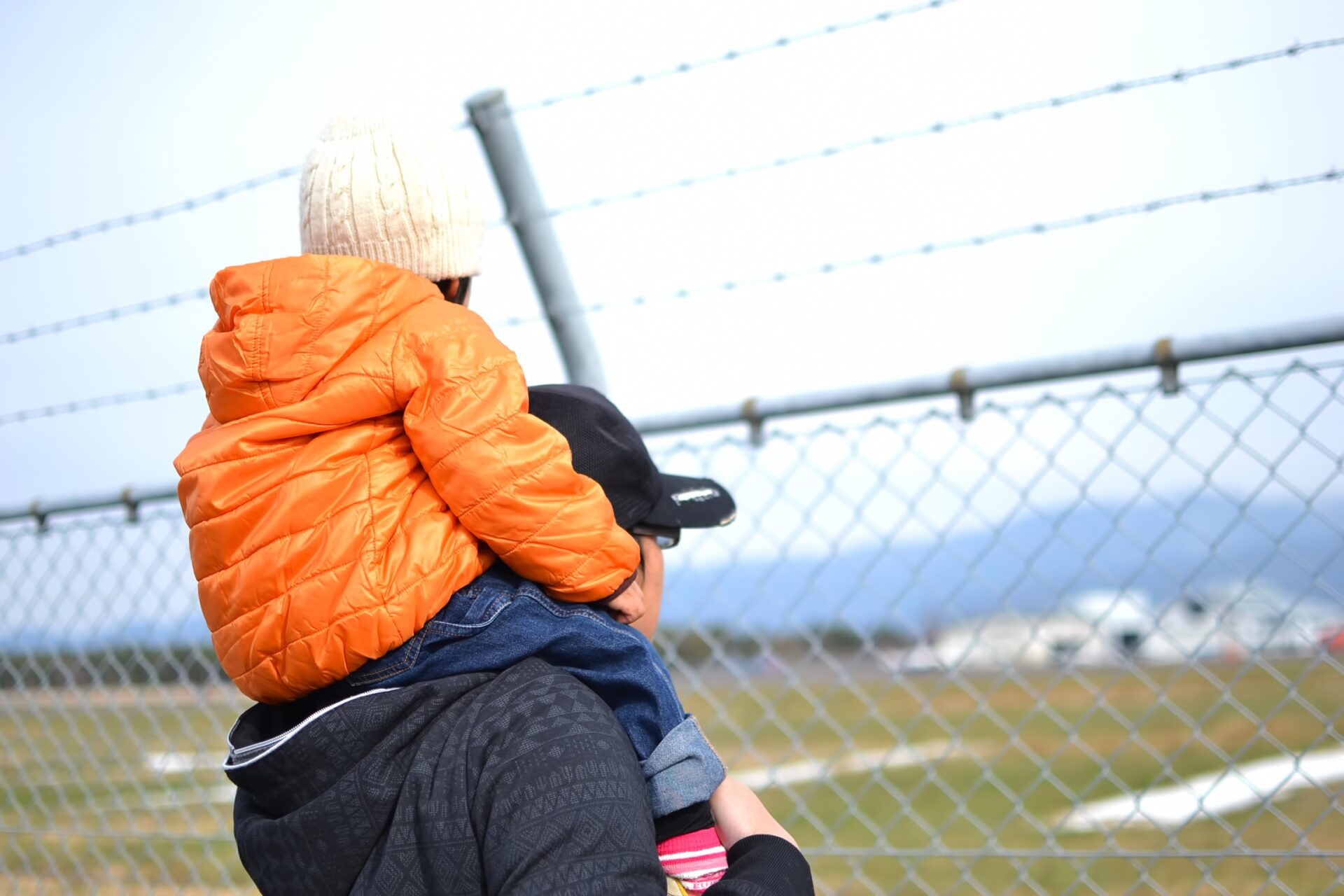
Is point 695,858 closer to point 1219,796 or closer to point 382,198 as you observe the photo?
point 382,198

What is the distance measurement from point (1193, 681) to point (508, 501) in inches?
1334

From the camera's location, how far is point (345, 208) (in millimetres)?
1059

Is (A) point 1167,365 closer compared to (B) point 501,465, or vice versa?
(B) point 501,465

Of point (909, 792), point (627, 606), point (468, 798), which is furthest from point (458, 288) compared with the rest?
point (909, 792)

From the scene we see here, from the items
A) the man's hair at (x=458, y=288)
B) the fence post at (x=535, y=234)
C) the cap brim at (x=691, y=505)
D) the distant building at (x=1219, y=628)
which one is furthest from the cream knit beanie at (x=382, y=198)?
the distant building at (x=1219, y=628)

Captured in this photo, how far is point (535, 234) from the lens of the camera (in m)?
1.83

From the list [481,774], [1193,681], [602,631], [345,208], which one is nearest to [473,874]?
[481,774]

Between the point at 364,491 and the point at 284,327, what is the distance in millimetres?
160

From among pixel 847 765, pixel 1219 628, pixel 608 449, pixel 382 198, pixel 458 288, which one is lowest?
pixel 847 765

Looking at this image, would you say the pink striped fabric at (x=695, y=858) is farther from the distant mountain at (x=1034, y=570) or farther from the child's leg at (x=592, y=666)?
the distant mountain at (x=1034, y=570)

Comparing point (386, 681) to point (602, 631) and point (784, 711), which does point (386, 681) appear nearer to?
point (602, 631)

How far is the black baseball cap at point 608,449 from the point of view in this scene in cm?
105

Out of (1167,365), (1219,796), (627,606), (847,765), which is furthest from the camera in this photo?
(847,765)

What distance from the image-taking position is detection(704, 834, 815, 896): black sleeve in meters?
0.90
